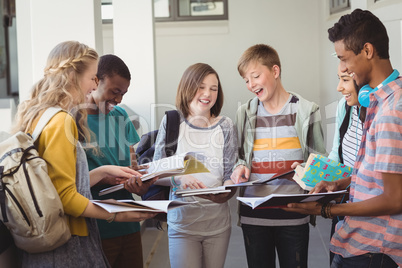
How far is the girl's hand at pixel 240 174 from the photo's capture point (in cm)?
193

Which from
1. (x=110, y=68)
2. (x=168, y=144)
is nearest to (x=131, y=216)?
(x=168, y=144)

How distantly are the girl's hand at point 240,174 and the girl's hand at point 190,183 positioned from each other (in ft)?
0.45

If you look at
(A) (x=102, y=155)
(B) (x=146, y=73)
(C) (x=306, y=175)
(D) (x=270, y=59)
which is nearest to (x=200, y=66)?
(D) (x=270, y=59)

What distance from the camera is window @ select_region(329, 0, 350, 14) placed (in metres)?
5.73

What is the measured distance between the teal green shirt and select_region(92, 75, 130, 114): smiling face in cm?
4

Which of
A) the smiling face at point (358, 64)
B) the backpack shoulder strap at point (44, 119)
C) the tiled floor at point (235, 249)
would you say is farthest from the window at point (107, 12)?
the smiling face at point (358, 64)

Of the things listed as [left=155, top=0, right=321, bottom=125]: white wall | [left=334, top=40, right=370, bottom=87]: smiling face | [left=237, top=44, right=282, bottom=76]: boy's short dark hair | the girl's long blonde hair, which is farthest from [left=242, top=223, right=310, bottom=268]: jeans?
[left=155, top=0, right=321, bottom=125]: white wall

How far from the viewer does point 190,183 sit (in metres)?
1.94

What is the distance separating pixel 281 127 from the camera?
201 centimetres

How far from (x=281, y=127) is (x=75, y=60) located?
37.9 inches

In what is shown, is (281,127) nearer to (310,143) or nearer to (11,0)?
(310,143)

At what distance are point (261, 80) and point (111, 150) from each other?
2.37ft

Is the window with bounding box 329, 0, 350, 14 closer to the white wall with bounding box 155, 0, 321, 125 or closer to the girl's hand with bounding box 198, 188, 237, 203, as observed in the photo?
the white wall with bounding box 155, 0, 321, 125

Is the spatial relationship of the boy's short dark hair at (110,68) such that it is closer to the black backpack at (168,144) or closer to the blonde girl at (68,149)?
the black backpack at (168,144)
